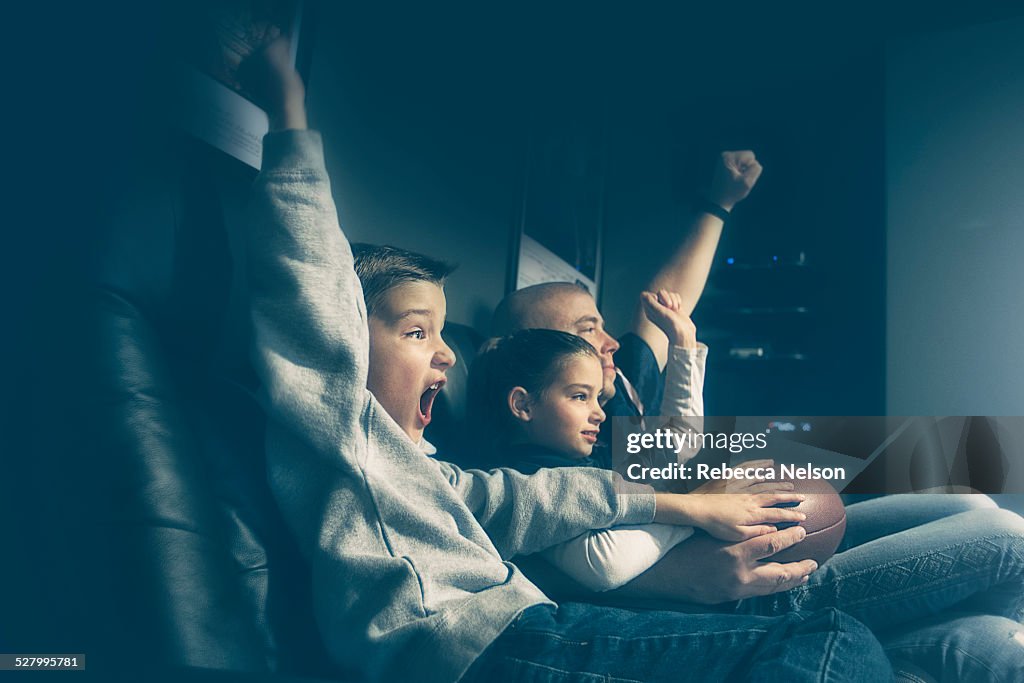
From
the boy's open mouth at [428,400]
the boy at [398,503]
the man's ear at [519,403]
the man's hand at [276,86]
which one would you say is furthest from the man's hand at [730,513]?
the man's hand at [276,86]

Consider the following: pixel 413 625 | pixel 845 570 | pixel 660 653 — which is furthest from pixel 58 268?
pixel 845 570

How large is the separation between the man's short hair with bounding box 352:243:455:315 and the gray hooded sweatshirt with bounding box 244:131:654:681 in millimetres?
27

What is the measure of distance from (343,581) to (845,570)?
634 millimetres

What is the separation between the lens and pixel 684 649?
1060 millimetres

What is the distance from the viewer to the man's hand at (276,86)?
4.17 ft

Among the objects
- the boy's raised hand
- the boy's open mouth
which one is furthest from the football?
the boy's open mouth

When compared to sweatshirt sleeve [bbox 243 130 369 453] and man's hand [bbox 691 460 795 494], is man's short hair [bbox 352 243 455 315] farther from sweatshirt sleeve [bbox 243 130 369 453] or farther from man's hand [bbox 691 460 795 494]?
man's hand [bbox 691 460 795 494]

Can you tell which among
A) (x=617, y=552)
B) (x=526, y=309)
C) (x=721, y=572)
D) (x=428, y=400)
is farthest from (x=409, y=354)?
(x=721, y=572)

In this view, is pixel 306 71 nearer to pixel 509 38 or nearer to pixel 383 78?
pixel 383 78

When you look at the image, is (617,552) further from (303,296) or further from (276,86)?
(276,86)

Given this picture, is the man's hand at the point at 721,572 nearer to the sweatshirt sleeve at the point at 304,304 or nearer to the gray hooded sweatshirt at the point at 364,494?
the gray hooded sweatshirt at the point at 364,494

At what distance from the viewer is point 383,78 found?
1319 millimetres

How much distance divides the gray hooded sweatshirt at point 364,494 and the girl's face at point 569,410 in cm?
5

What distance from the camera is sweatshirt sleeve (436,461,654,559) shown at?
1186mm
